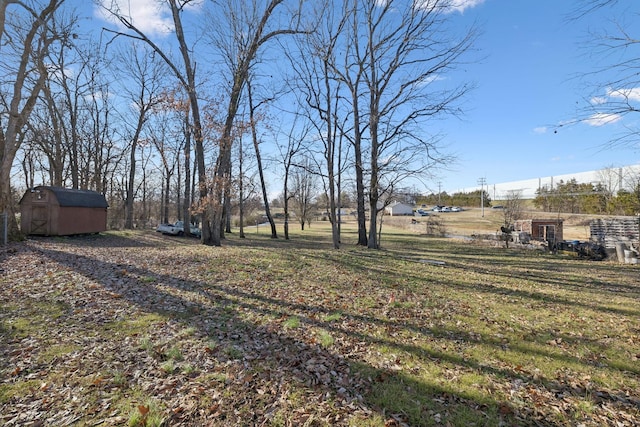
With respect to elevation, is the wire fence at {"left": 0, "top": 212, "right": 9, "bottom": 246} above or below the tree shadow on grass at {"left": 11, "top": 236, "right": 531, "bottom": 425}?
above

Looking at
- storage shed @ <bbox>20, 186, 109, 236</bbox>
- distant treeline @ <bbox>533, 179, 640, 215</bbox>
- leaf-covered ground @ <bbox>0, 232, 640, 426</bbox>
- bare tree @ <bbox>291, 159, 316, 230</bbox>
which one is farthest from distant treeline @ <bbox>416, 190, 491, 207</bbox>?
leaf-covered ground @ <bbox>0, 232, 640, 426</bbox>

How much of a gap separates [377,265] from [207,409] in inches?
343

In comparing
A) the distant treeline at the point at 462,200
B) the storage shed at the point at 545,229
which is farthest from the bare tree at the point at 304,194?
the distant treeline at the point at 462,200

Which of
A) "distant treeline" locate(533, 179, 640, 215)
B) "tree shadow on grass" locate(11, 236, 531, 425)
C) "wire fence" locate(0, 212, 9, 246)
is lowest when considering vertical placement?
"tree shadow on grass" locate(11, 236, 531, 425)

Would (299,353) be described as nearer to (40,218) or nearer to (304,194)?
(40,218)

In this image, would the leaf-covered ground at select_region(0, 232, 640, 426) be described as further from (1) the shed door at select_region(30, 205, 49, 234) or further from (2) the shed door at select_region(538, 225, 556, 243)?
(2) the shed door at select_region(538, 225, 556, 243)

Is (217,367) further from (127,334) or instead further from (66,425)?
(127,334)

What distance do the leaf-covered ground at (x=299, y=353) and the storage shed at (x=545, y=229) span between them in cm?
2086

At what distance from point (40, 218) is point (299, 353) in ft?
58.7

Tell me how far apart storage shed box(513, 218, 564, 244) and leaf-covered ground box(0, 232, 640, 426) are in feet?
68.4

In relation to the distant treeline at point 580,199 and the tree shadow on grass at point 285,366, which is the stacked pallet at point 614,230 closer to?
the distant treeline at point 580,199

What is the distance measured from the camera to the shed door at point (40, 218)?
51.1 ft

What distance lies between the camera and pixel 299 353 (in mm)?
4184

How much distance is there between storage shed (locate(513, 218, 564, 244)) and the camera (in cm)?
2559
